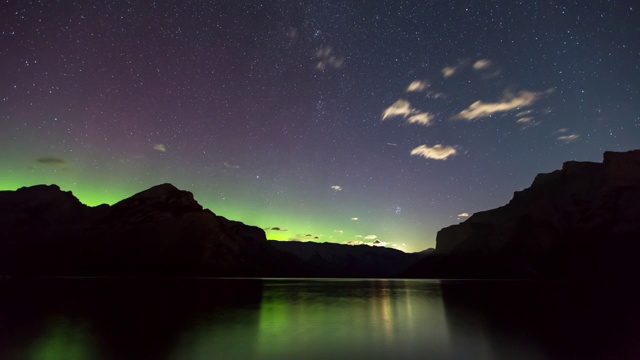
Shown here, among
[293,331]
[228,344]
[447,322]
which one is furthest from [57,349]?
[447,322]

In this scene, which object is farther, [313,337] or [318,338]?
[313,337]

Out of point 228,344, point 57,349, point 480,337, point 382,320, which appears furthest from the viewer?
point 382,320

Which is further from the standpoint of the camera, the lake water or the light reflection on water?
the light reflection on water

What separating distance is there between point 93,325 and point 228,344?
14.8m

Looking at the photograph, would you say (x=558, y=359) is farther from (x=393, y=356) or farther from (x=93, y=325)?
(x=93, y=325)

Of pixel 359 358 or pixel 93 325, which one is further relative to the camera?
pixel 93 325

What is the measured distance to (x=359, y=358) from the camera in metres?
19.3

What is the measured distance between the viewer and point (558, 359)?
18.3m

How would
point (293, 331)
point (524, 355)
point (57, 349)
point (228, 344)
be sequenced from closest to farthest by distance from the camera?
point (524, 355)
point (57, 349)
point (228, 344)
point (293, 331)

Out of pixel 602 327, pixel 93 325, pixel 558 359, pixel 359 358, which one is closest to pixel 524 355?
pixel 558 359

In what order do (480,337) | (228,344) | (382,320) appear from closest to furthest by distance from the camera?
(228,344) < (480,337) < (382,320)

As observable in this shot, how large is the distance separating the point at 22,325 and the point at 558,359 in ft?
122

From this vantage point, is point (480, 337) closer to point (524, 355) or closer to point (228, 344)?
point (524, 355)

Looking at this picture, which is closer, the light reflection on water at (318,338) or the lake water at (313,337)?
the lake water at (313,337)
